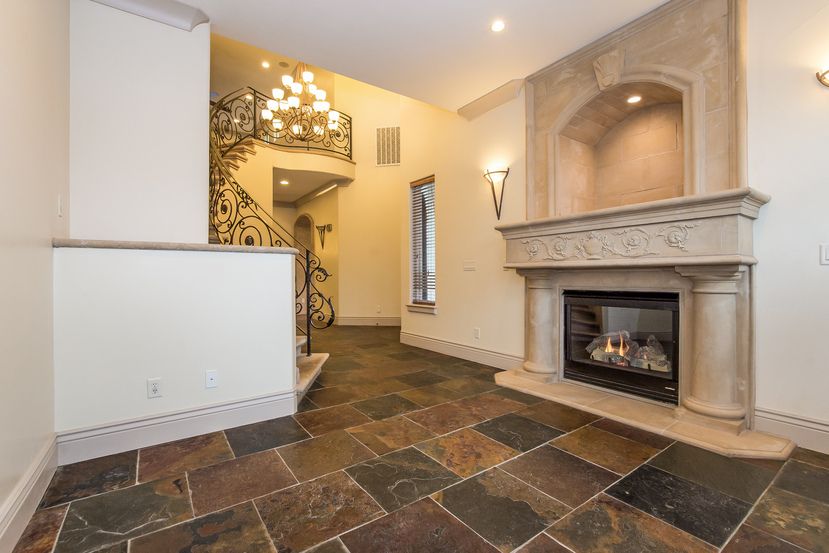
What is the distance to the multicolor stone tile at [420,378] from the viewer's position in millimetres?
3574

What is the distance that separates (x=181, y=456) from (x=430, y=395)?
185 cm

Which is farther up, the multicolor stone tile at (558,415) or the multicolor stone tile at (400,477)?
the multicolor stone tile at (400,477)

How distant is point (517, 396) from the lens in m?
3.18

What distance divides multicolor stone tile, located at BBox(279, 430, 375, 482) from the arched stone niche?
2.73m

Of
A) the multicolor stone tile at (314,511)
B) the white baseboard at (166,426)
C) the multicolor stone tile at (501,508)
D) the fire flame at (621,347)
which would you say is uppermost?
the fire flame at (621,347)

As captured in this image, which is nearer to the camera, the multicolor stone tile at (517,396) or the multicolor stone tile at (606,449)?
the multicolor stone tile at (606,449)

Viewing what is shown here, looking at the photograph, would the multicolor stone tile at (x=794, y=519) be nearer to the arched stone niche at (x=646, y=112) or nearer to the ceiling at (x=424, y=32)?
the arched stone niche at (x=646, y=112)

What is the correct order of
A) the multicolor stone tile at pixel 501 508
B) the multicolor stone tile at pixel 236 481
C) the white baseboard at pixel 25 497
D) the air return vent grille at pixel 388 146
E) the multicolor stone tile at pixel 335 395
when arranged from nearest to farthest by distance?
1. the white baseboard at pixel 25 497
2. the multicolor stone tile at pixel 501 508
3. the multicolor stone tile at pixel 236 481
4. the multicolor stone tile at pixel 335 395
5. the air return vent grille at pixel 388 146

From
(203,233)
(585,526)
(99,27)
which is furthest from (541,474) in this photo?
(99,27)

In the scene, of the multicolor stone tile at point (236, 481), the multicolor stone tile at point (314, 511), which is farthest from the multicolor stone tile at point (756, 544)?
the multicolor stone tile at point (236, 481)

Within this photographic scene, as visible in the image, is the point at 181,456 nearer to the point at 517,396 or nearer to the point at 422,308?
the point at 517,396

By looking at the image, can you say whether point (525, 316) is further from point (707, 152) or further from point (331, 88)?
point (331, 88)

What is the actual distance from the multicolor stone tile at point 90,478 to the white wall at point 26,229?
0.19m

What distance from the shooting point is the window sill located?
512 centimetres
